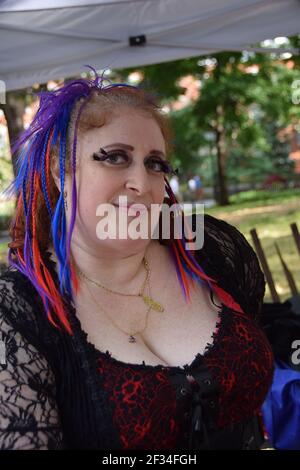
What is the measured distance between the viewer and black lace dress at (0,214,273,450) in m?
1.25

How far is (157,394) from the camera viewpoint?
1360 mm

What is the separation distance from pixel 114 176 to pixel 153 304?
0.46 meters

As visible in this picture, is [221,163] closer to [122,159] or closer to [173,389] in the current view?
[122,159]

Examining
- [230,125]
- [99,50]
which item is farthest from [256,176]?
[99,50]

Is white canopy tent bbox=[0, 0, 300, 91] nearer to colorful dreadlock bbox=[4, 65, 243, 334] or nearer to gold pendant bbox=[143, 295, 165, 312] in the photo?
colorful dreadlock bbox=[4, 65, 243, 334]

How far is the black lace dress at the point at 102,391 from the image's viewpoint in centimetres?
125

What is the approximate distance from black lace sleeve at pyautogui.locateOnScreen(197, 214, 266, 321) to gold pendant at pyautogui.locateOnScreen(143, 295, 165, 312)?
256mm

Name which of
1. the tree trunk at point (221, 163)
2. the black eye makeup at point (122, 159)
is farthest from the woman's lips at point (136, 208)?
the tree trunk at point (221, 163)

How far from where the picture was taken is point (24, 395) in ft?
4.08

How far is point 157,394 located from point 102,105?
846mm
